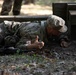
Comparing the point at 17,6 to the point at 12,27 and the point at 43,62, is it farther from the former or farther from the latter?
the point at 43,62

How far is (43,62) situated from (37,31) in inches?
39.3

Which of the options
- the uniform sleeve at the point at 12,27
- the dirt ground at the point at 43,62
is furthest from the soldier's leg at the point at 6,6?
the dirt ground at the point at 43,62

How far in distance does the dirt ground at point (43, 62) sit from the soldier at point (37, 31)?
0.60ft

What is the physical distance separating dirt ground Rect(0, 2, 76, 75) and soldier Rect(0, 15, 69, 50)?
0.60 ft

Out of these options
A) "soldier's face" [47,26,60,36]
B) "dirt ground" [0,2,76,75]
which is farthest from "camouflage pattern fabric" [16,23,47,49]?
"dirt ground" [0,2,76,75]

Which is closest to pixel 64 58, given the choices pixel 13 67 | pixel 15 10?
pixel 13 67

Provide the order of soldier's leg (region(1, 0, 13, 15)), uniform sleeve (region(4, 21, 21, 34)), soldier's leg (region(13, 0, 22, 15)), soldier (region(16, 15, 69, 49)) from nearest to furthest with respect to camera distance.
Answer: soldier (region(16, 15, 69, 49)) < uniform sleeve (region(4, 21, 21, 34)) < soldier's leg (region(1, 0, 13, 15)) < soldier's leg (region(13, 0, 22, 15))

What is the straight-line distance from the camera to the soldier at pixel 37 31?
19.7 ft

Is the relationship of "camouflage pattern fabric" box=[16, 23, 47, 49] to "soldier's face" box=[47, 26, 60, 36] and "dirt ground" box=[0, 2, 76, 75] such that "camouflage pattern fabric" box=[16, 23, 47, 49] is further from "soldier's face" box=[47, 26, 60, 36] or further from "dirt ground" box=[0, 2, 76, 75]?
"dirt ground" box=[0, 2, 76, 75]

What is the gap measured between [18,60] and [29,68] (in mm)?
664

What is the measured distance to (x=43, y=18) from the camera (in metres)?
7.51

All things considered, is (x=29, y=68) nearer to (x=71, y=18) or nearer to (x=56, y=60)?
(x=56, y=60)

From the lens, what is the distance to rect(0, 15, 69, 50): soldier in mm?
5996

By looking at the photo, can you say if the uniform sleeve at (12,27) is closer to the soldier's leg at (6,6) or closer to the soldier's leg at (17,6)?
the soldier's leg at (6,6)
